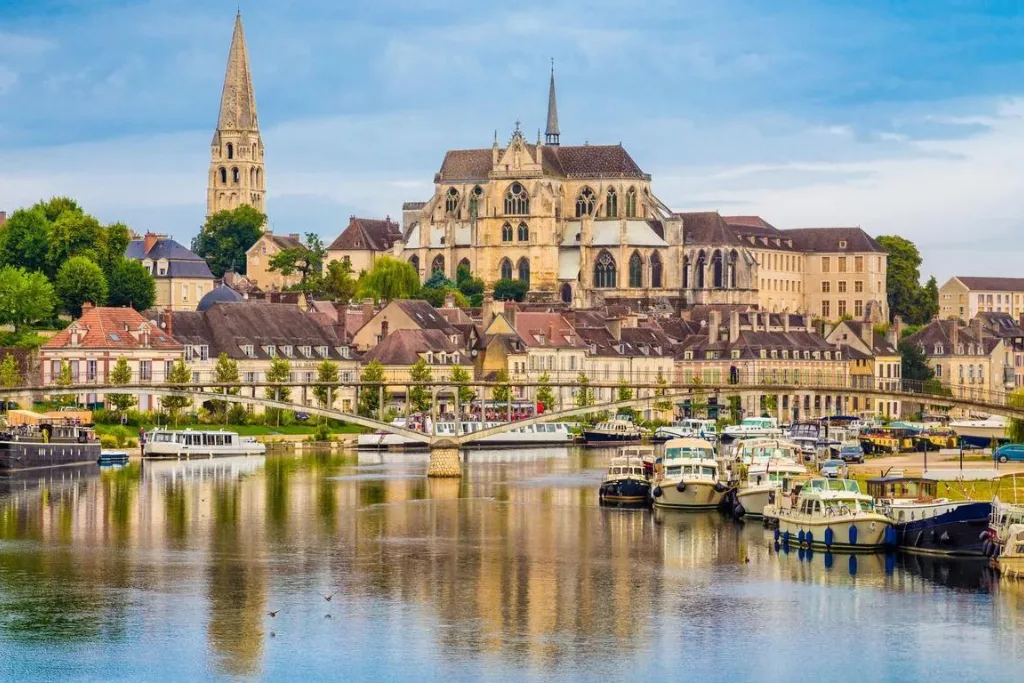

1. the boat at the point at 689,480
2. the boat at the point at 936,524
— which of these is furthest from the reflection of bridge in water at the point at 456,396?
the boat at the point at 936,524

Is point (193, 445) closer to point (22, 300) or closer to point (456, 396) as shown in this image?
point (456, 396)

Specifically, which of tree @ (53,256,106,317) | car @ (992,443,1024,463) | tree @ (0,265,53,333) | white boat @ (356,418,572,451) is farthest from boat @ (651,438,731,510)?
tree @ (53,256,106,317)

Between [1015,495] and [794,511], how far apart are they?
22.7 feet

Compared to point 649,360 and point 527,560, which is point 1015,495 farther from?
point 649,360

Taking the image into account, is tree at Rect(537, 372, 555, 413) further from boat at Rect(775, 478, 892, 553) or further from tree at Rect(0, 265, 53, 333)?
boat at Rect(775, 478, 892, 553)

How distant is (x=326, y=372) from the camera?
423 feet

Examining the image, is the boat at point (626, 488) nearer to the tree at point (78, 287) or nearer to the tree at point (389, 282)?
the tree at point (78, 287)

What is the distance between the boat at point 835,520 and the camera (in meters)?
67.8

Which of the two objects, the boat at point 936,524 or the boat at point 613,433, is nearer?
the boat at point 936,524

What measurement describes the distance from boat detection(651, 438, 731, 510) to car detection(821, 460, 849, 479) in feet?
12.2

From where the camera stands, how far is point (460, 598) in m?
→ 61.6

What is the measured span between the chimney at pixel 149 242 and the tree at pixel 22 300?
1065 inches

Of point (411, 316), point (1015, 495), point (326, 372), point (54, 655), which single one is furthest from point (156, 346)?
point (54, 655)

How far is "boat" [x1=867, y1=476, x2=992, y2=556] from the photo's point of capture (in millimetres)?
65375
